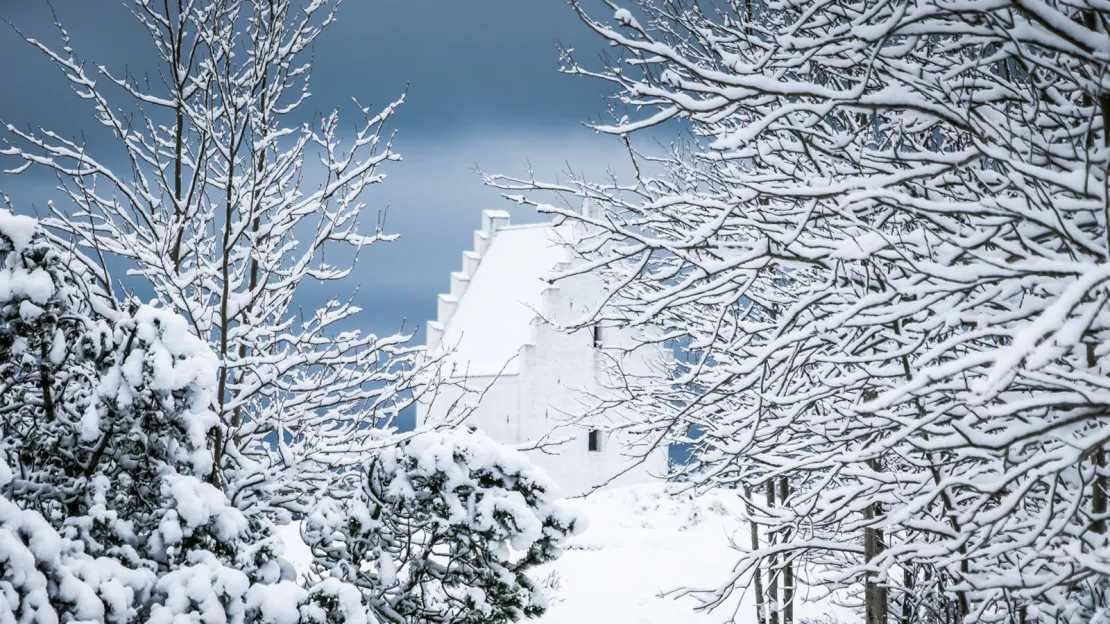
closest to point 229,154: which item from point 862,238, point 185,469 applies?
point 185,469

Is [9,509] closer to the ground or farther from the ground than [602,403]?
closer to the ground

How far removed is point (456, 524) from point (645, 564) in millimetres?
10309

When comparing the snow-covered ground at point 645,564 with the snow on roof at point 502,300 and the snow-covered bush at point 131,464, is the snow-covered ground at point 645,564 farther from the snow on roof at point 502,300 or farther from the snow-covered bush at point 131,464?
the snow on roof at point 502,300

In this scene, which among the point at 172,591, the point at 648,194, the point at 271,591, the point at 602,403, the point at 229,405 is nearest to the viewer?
the point at 172,591

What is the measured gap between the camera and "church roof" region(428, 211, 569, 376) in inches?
1039

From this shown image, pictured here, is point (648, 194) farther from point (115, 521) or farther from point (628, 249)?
point (115, 521)

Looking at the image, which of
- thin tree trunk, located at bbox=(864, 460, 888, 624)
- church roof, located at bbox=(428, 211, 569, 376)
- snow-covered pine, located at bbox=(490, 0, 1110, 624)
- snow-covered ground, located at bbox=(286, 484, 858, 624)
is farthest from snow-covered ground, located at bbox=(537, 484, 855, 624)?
church roof, located at bbox=(428, 211, 569, 376)

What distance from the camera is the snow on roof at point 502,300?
2628cm

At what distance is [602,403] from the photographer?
628 cm

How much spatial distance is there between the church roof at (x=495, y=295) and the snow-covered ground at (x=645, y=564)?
7.08 metres

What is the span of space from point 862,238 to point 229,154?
3.88 m

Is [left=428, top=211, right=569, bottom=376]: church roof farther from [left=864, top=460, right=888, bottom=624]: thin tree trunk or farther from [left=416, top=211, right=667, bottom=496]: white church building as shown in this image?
[left=864, top=460, right=888, bottom=624]: thin tree trunk

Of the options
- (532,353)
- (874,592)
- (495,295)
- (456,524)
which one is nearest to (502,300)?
(495,295)

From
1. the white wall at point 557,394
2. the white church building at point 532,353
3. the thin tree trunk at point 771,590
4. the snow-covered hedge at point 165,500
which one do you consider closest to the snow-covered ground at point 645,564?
the thin tree trunk at point 771,590
